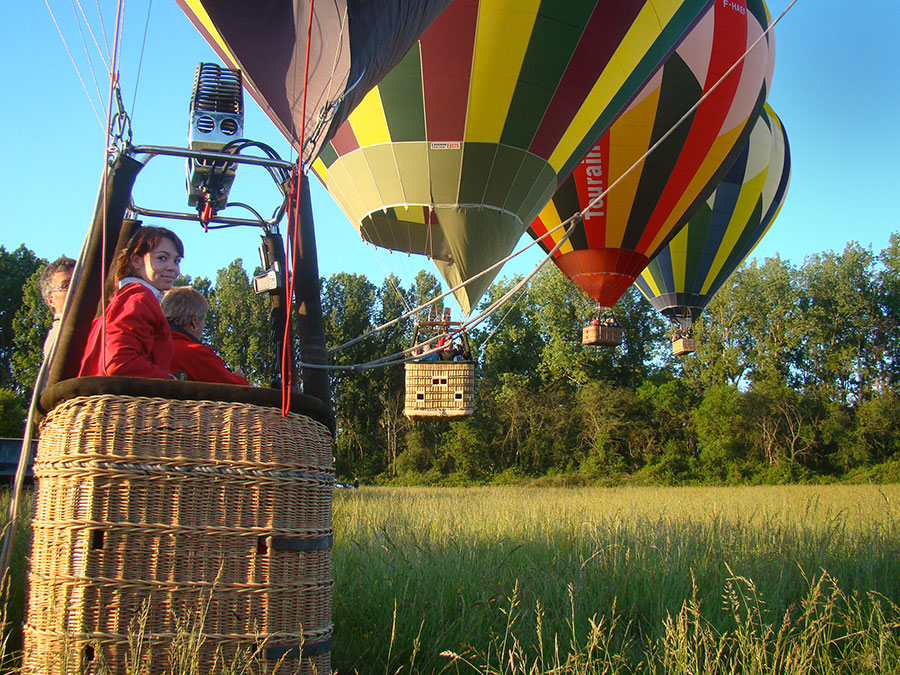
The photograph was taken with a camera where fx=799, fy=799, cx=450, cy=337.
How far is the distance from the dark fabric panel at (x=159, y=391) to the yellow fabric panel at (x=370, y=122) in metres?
6.57

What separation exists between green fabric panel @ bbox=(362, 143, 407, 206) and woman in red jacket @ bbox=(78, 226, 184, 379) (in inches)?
241

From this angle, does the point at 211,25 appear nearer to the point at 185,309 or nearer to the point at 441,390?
the point at 185,309

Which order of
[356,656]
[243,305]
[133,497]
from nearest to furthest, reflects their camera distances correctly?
[133,497] → [356,656] → [243,305]

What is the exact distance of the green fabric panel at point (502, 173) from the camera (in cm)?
820

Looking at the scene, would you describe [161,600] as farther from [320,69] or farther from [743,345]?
[743,345]

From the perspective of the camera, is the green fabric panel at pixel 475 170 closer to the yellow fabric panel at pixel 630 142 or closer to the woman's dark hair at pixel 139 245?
the yellow fabric panel at pixel 630 142

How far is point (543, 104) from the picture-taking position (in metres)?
8.04

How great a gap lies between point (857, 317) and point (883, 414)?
5919mm

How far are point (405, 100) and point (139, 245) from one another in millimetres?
6128

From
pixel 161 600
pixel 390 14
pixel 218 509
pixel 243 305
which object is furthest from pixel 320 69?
pixel 243 305

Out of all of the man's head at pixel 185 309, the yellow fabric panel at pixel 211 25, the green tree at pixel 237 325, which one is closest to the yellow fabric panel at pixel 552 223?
the yellow fabric panel at pixel 211 25

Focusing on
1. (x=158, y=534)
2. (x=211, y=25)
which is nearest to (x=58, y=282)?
(x=158, y=534)

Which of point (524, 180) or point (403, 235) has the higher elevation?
→ point (524, 180)

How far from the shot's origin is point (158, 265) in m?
2.21
